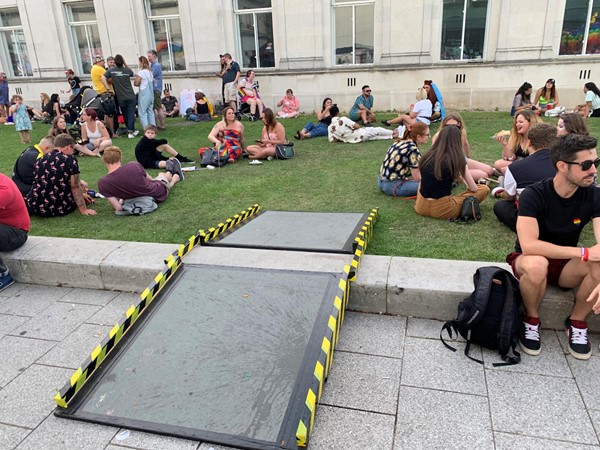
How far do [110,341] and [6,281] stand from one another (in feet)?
7.51

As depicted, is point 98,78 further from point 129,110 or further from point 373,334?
point 373,334

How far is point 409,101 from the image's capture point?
15.8 meters

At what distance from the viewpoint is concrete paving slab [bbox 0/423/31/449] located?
8.94 ft

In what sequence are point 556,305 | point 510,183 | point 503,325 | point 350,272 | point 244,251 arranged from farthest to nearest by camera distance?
point 510,183 < point 244,251 < point 350,272 < point 556,305 < point 503,325

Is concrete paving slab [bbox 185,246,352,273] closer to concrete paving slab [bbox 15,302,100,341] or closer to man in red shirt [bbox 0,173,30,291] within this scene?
concrete paving slab [bbox 15,302,100,341]

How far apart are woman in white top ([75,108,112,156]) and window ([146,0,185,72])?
27.2 feet

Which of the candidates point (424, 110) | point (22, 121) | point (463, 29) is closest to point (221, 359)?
point (424, 110)

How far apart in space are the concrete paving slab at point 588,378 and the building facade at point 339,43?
13575 millimetres

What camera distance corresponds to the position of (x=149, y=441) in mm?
2703

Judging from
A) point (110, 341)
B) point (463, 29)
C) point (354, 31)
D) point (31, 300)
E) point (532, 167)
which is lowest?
point (31, 300)

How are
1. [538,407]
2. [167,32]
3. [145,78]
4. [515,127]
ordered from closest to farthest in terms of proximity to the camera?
1. [538,407]
2. [515,127]
3. [145,78]
4. [167,32]

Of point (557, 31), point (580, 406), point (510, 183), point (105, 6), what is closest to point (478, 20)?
point (557, 31)

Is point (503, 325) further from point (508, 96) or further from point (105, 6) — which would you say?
point (105, 6)

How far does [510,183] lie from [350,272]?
2.40 m
